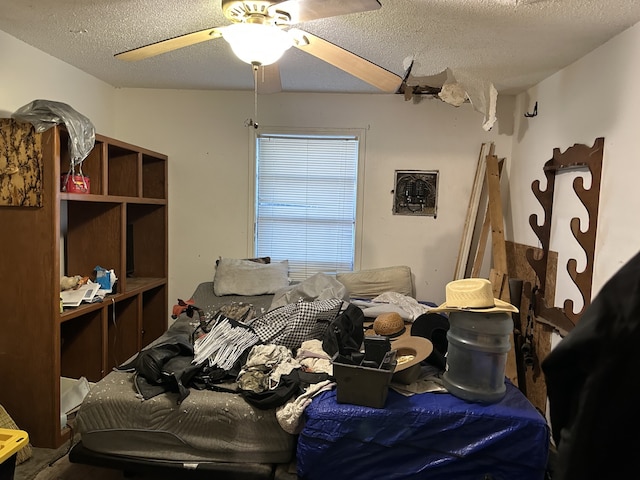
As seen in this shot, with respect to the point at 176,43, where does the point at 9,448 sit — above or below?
below

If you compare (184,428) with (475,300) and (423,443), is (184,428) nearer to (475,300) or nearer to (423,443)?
(423,443)

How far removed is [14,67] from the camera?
2.52m

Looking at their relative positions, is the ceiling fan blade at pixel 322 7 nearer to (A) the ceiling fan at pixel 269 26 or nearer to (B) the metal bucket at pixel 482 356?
(A) the ceiling fan at pixel 269 26

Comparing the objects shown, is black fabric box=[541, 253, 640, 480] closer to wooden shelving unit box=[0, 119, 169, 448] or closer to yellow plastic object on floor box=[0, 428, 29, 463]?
yellow plastic object on floor box=[0, 428, 29, 463]

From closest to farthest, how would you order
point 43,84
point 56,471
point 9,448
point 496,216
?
point 9,448 < point 56,471 < point 43,84 < point 496,216

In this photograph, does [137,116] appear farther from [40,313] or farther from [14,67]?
[40,313]

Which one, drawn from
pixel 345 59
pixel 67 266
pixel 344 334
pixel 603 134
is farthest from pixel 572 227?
pixel 67 266

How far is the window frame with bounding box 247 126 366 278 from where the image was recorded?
142 inches

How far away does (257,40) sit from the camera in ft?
5.03

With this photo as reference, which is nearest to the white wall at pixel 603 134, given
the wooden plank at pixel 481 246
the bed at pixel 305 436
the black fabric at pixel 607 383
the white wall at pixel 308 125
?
the wooden plank at pixel 481 246

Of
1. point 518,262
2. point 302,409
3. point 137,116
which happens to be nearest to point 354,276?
point 518,262

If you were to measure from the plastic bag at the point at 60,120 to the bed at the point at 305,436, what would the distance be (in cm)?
127

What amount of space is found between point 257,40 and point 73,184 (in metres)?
1.60

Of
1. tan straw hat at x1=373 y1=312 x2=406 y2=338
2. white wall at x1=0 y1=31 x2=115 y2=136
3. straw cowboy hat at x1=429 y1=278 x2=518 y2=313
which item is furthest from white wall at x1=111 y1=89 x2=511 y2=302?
straw cowboy hat at x1=429 y1=278 x2=518 y2=313
